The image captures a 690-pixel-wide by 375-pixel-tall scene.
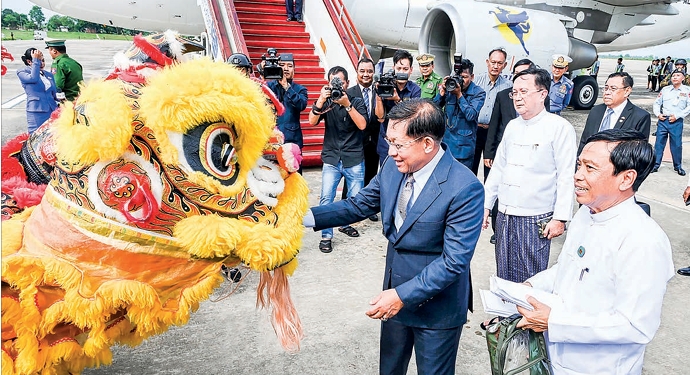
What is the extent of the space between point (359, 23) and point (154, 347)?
9103 millimetres

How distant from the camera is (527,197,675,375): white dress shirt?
1591 mm

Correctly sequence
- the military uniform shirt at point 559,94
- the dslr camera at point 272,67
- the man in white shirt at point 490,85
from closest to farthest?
the dslr camera at point 272,67 → the man in white shirt at point 490,85 → the military uniform shirt at point 559,94

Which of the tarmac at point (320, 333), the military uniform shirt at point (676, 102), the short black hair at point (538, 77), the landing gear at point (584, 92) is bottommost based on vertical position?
the tarmac at point (320, 333)

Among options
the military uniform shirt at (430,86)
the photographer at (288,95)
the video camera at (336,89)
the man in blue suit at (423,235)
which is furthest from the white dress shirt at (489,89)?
the man in blue suit at (423,235)

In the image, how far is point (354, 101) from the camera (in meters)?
4.66

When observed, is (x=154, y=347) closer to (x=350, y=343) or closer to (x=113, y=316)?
(x=350, y=343)

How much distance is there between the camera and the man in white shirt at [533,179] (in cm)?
311

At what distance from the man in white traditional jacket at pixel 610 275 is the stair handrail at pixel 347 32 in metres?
6.06

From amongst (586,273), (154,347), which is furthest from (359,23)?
(586,273)

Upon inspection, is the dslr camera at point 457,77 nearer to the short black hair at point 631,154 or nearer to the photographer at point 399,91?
the photographer at point 399,91

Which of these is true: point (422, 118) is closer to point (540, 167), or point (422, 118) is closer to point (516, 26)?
point (540, 167)

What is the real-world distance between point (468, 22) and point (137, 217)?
778 cm

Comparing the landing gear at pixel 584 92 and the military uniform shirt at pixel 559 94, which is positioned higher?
the military uniform shirt at pixel 559 94

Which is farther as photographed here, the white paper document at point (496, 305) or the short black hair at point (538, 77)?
the short black hair at point (538, 77)
